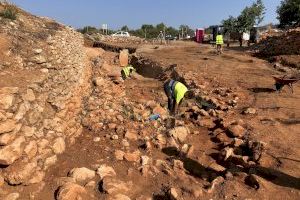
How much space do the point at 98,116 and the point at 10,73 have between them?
2030 mm

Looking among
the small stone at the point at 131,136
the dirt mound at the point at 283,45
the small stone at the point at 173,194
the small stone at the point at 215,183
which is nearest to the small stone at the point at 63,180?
the small stone at the point at 173,194

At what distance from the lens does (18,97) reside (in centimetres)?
645

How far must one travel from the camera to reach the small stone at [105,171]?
614cm

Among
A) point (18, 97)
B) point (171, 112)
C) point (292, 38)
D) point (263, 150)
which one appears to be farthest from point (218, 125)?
point (292, 38)

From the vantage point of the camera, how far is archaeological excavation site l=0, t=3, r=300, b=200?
589cm

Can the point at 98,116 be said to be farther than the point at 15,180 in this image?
Yes

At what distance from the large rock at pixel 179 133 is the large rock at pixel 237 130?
102 centimetres

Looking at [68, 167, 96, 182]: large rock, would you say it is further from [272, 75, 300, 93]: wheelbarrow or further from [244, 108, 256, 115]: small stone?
[272, 75, 300, 93]: wheelbarrow

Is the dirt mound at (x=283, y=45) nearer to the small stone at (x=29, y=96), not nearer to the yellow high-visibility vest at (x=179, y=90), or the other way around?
the yellow high-visibility vest at (x=179, y=90)

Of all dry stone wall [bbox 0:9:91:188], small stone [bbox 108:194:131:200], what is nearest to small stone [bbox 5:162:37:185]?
dry stone wall [bbox 0:9:91:188]

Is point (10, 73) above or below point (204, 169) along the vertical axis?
above

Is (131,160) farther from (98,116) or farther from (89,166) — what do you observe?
(98,116)

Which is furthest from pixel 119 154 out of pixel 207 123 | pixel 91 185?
pixel 207 123

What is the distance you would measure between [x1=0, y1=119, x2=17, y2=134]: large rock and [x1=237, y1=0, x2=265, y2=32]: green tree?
92.4 feet
